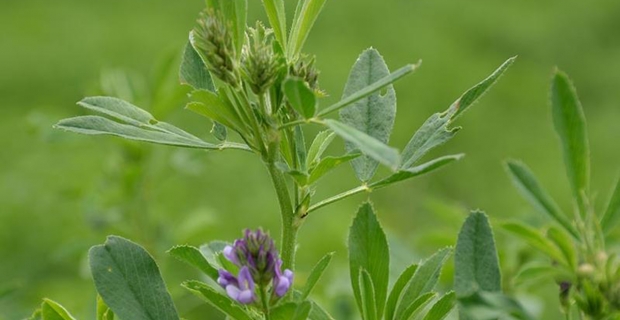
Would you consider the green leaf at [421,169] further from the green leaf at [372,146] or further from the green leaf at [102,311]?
the green leaf at [102,311]

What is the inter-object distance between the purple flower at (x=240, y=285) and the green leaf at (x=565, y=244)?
0.47 ft

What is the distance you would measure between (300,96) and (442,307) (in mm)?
136

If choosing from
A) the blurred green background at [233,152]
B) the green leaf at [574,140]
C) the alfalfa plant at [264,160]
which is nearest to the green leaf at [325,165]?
the alfalfa plant at [264,160]

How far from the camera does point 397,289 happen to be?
507 mm

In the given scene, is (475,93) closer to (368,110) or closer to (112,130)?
(368,110)

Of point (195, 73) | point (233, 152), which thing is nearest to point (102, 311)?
point (195, 73)

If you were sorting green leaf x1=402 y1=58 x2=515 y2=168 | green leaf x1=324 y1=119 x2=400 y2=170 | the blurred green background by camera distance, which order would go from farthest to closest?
the blurred green background < green leaf x1=402 y1=58 x2=515 y2=168 < green leaf x1=324 y1=119 x2=400 y2=170

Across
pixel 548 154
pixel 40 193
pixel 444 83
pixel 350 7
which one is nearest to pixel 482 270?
pixel 40 193

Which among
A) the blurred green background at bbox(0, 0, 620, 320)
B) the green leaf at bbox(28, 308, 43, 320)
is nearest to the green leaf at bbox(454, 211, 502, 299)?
the green leaf at bbox(28, 308, 43, 320)

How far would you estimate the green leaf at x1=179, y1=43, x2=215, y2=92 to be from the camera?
20.7 inches

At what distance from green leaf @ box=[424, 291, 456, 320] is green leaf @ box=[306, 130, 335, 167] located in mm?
108

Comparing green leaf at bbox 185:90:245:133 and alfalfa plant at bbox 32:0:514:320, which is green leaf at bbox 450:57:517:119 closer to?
alfalfa plant at bbox 32:0:514:320

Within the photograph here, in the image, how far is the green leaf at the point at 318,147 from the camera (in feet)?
1.77

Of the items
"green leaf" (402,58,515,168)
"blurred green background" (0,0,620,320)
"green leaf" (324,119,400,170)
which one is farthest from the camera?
"blurred green background" (0,0,620,320)
